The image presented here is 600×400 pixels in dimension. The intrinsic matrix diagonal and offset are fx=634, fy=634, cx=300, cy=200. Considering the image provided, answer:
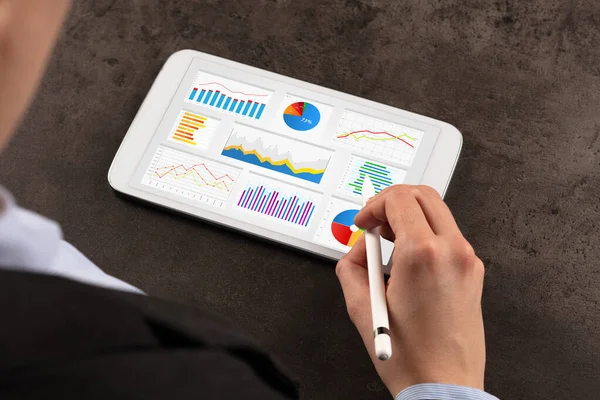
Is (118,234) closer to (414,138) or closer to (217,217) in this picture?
(217,217)

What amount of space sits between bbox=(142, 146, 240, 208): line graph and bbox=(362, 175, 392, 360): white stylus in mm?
182

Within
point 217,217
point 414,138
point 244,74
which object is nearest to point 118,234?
point 217,217

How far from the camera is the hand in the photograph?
1.68 feet

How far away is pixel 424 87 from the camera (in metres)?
0.75

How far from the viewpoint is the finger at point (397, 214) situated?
1.77 feet

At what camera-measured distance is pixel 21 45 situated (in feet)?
0.70

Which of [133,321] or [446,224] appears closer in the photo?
[133,321]

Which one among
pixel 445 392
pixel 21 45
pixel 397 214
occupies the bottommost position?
pixel 445 392

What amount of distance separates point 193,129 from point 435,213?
0.99 feet

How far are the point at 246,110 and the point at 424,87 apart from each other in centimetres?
21

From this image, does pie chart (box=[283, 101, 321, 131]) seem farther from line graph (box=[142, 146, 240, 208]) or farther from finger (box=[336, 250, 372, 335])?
finger (box=[336, 250, 372, 335])

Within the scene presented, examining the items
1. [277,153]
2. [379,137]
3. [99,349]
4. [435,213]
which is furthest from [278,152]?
[99,349]

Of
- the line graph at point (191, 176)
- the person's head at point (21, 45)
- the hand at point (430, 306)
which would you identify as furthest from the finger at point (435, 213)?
the person's head at point (21, 45)

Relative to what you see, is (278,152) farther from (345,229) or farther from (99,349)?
(99,349)
